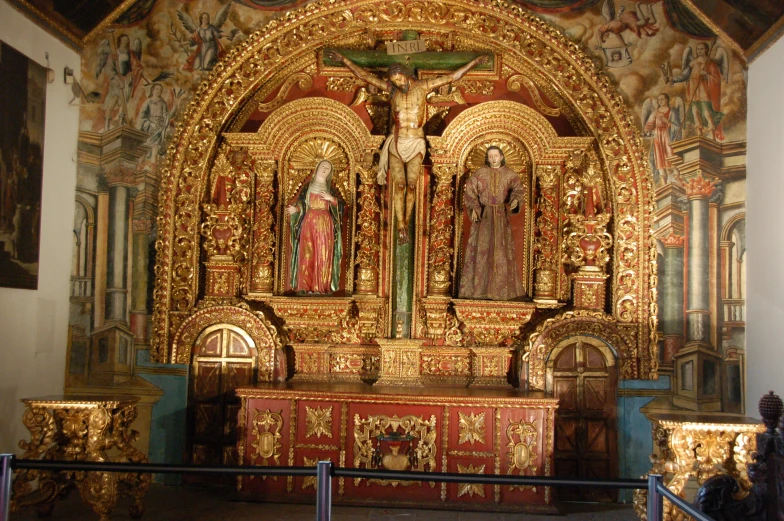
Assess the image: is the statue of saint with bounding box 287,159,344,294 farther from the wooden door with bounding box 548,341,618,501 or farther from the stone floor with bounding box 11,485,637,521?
the wooden door with bounding box 548,341,618,501

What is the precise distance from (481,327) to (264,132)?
3.33m

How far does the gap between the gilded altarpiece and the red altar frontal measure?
57cm

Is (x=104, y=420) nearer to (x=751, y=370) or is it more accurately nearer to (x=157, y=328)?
(x=157, y=328)

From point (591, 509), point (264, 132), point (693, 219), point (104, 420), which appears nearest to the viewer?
point (104, 420)

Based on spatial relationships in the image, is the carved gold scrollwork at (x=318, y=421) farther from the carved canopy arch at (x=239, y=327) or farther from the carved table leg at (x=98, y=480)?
the carved table leg at (x=98, y=480)

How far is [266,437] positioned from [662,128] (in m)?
5.37

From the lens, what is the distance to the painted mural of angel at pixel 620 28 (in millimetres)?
8508

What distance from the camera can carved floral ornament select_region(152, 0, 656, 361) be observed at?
8.34 meters

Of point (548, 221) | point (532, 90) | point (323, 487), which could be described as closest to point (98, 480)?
point (323, 487)

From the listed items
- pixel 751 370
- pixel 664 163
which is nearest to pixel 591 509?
pixel 751 370

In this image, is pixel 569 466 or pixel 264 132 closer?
pixel 569 466

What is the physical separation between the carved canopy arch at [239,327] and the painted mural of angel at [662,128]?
4.60m

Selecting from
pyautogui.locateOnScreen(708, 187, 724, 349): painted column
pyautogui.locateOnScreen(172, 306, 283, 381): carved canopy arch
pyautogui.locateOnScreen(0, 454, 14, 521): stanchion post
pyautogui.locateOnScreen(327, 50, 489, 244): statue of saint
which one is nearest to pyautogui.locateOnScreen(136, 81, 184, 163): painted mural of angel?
pyautogui.locateOnScreen(172, 306, 283, 381): carved canopy arch

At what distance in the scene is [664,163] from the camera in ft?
27.3
